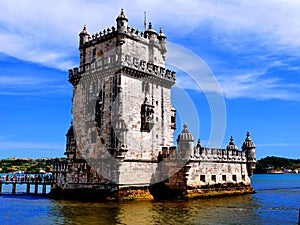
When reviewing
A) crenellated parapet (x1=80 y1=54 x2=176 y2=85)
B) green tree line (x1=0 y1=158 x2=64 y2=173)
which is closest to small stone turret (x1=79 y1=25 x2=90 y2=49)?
crenellated parapet (x1=80 y1=54 x2=176 y2=85)

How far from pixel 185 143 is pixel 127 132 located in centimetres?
562

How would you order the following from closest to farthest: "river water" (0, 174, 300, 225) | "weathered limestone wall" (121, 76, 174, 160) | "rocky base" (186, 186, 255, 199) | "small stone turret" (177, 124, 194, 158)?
"river water" (0, 174, 300, 225) < "weathered limestone wall" (121, 76, 174, 160) < "small stone turret" (177, 124, 194, 158) < "rocky base" (186, 186, 255, 199)

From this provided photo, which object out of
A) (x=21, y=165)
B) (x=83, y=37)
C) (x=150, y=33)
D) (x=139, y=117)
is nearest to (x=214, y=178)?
(x=139, y=117)

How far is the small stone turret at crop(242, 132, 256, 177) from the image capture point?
4512 centimetres

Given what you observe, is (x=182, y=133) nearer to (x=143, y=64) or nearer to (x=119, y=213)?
(x=143, y=64)

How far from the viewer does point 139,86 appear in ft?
118

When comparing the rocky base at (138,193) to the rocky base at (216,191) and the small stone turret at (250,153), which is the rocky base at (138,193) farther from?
the small stone turret at (250,153)

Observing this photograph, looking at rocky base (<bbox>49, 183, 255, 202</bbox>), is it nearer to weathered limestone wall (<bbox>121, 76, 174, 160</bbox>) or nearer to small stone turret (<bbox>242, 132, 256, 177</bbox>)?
weathered limestone wall (<bbox>121, 76, 174, 160</bbox>)

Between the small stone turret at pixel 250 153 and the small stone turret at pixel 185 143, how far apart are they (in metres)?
13.1

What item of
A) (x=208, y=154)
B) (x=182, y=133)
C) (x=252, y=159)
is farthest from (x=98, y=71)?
(x=252, y=159)

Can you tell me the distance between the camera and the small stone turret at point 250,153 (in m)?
45.1

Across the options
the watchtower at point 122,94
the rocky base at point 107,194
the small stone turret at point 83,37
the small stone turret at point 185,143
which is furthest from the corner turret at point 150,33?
the rocky base at point 107,194

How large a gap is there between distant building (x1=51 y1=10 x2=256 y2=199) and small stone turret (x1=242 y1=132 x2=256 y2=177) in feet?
22.2

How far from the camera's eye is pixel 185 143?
115 feet
